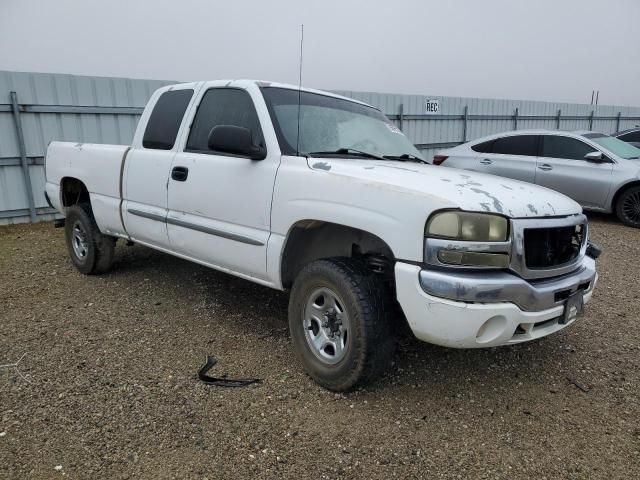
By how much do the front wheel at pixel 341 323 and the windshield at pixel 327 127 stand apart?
0.89 meters

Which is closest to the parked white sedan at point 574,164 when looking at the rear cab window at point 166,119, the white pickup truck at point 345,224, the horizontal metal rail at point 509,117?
the horizontal metal rail at point 509,117

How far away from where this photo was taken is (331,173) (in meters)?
2.83

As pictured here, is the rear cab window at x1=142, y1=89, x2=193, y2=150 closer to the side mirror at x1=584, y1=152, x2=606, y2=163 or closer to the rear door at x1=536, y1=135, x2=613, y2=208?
the rear door at x1=536, y1=135, x2=613, y2=208

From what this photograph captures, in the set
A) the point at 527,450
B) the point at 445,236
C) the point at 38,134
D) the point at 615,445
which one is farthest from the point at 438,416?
the point at 38,134

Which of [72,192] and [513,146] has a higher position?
[513,146]

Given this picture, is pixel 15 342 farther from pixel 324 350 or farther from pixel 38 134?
pixel 38 134

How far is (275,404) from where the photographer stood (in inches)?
111

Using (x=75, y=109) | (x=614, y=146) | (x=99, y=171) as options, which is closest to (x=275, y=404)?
(x=99, y=171)

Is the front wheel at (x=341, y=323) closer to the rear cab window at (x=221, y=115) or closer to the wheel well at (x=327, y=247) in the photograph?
the wheel well at (x=327, y=247)

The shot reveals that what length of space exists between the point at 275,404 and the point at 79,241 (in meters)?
3.57

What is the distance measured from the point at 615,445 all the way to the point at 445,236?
1423 mm

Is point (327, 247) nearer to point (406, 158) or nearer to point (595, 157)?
point (406, 158)

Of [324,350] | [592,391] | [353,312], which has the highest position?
[353,312]

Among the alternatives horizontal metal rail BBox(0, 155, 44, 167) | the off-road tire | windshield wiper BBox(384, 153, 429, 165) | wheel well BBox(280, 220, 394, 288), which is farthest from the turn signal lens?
horizontal metal rail BBox(0, 155, 44, 167)
